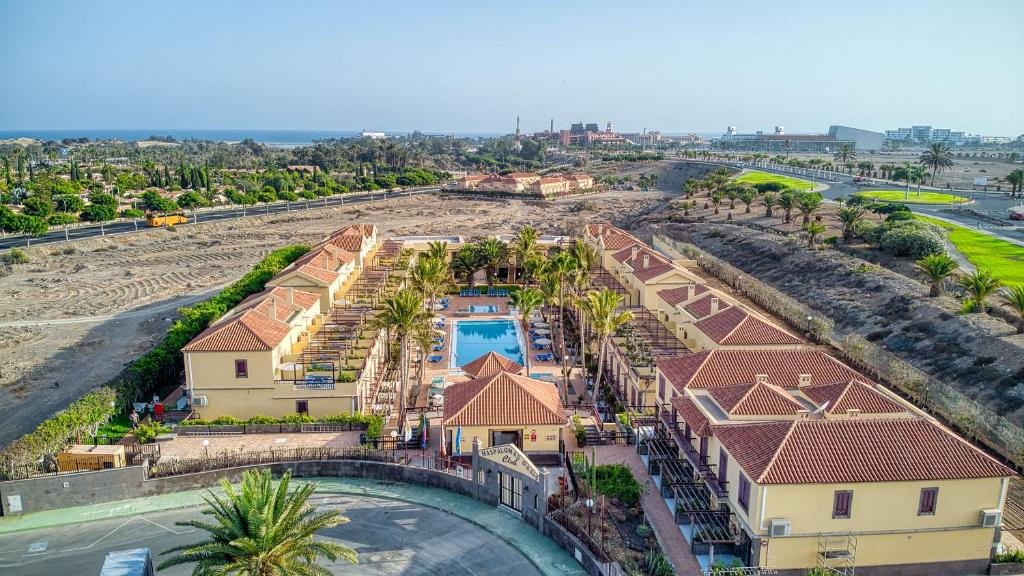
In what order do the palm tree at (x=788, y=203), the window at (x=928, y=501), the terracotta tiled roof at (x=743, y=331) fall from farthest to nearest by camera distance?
the palm tree at (x=788, y=203) → the terracotta tiled roof at (x=743, y=331) → the window at (x=928, y=501)

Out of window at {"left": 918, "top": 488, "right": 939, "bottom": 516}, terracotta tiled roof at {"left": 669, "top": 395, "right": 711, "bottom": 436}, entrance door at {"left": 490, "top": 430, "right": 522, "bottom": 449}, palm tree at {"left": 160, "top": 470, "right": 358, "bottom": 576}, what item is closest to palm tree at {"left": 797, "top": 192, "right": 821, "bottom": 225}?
terracotta tiled roof at {"left": 669, "top": 395, "right": 711, "bottom": 436}

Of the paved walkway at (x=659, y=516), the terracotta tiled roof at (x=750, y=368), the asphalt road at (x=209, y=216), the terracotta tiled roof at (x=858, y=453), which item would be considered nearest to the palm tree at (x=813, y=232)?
the terracotta tiled roof at (x=750, y=368)

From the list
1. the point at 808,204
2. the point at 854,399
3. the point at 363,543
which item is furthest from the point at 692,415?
the point at 808,204

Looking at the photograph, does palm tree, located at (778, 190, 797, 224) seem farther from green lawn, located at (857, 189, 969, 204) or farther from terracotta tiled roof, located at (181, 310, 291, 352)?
terracotta tiled roof, located at (181, 310, 291, 352)

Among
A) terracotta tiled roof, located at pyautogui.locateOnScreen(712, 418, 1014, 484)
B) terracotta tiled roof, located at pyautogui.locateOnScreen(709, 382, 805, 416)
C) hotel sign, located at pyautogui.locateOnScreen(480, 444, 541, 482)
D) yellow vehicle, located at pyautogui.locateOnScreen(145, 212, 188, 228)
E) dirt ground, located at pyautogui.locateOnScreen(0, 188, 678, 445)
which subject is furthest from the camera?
yellow vehicle, located at pyautogui.locateOnScreen(145, 212, 188, 228)

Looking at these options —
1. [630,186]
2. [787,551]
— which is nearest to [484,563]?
[787,551]

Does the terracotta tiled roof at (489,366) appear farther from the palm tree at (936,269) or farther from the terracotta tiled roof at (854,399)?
the palm tree at (936,269)

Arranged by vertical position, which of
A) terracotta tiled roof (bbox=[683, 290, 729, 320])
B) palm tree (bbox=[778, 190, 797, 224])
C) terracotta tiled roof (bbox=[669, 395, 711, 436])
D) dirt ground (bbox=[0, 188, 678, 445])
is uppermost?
palm tree (bbox=[778, 190, 797, 224])
